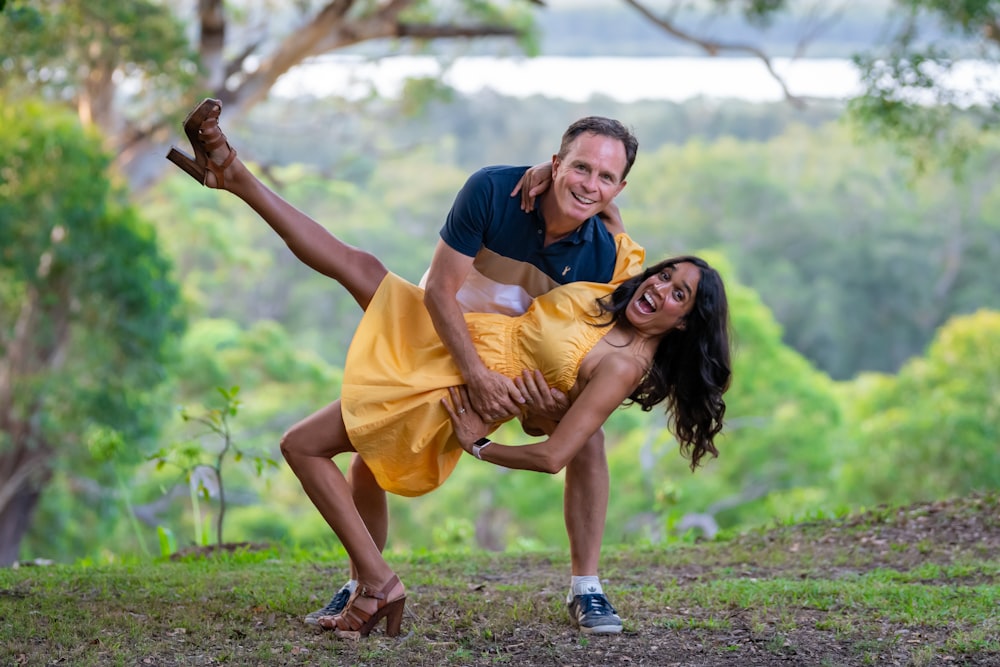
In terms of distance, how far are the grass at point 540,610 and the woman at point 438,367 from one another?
258mm

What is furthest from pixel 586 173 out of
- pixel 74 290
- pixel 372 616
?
pixel 74 290

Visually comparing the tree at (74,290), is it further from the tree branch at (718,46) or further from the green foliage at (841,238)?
the green foliage at (841,238)

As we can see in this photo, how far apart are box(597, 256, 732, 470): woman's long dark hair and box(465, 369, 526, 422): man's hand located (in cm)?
36

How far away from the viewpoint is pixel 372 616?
10.3 feet

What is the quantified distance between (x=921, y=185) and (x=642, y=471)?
63.8ft

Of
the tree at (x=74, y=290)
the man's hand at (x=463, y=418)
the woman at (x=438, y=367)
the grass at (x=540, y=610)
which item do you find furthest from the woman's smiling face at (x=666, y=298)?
the tree at (x=74, y=290)

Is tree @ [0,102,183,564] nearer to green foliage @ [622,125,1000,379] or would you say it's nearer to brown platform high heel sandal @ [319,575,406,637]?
brown platform high heel sandal @ [319,575,406,637]

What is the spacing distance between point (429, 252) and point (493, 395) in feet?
95.2

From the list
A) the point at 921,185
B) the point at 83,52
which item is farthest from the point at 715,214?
the point at 83,52

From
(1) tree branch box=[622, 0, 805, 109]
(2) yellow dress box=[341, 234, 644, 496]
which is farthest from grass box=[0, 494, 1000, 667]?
(1) tree branch box=[622, 0, 805, 109]

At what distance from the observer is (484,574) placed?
4348 millimetres

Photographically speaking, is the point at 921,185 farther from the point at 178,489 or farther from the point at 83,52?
the point at 83,52

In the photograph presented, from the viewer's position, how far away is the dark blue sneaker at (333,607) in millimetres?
3281

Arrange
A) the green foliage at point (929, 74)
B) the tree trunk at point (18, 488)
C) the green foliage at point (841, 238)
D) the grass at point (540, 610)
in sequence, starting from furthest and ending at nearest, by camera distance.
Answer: the green foliage at point (841, 238) → the tree trunk at point (18, 488) → the green foliage at point (929, 74) → the grass at point (540, 610)
